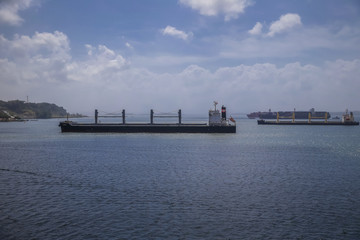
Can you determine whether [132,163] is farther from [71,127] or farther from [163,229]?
[71,127]

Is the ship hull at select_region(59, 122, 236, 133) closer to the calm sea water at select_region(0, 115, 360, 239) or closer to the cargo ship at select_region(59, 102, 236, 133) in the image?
the cargo ship at select_region(59, 102, 236, 133)

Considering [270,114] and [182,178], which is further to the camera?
[270,114]

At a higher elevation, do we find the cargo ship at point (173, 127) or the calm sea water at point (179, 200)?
the cargo ship at point (173, 127)

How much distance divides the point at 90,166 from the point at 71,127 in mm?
40729

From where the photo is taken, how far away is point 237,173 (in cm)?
2169

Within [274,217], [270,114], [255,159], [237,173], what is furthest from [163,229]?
[270,114]

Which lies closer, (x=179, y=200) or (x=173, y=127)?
(x=179, y=200)

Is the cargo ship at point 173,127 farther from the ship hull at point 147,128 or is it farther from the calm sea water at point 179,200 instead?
the calm sea water at point 179,200

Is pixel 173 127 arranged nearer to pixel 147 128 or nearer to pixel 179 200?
pixel 147 128

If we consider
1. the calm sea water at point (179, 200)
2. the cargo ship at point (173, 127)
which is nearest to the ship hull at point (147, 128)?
the cargo ship at point (173, 127)

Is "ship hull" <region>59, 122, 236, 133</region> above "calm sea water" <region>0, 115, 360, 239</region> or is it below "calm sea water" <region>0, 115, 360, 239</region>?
above

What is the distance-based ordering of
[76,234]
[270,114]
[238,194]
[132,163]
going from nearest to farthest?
[76,234], [238,194], [132,163], [270,114]

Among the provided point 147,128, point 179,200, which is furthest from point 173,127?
point 179,200

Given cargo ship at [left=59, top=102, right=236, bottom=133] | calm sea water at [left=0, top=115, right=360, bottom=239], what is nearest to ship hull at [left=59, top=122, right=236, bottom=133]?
cargo ship at [left=59, top=102, right=236, bottom=133]
